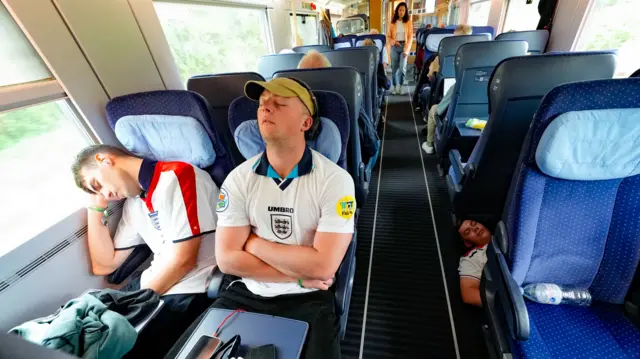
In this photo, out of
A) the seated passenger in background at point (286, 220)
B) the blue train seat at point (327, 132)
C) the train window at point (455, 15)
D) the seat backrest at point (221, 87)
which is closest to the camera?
the seated passenger in background at point (286, 220)

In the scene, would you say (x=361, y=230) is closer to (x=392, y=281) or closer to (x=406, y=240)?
(x=406, y=240)

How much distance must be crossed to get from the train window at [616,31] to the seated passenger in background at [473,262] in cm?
203

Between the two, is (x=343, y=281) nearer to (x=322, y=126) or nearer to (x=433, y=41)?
(x=322, y=126)

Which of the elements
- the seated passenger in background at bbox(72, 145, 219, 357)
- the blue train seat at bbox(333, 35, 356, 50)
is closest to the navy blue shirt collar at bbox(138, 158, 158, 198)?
the seated passenger in background at bbox(72, 145, 219, 357)

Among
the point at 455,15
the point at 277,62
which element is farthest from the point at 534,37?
the point at 455,15

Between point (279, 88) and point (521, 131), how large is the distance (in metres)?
1.59

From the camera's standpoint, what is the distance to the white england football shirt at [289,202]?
4.02ft

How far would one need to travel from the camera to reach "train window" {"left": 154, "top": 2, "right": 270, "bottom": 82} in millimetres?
2724

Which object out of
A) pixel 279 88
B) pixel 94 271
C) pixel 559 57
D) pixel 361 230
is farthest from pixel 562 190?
pixel 94 271

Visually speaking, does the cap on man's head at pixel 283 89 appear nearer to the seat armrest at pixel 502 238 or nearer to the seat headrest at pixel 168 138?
the seat headrest at pixel 168 138

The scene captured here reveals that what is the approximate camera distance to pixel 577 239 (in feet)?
3.98

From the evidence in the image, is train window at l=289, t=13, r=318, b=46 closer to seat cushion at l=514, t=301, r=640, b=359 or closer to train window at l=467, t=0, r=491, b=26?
train window at l=467, t=0, r=491, b=26

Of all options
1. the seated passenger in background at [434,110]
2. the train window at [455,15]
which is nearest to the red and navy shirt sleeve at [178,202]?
the seated passenger in background at [434,110]

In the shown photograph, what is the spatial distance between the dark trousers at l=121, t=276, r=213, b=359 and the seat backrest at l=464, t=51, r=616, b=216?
83.4 inches
